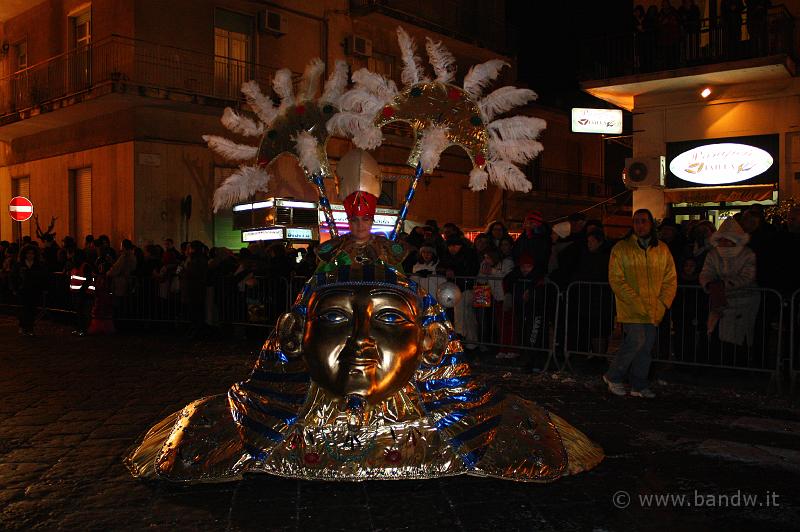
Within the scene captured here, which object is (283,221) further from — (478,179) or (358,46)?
(478,179)

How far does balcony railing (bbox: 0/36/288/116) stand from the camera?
56.0ft

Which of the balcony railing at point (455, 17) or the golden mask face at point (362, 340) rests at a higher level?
the balcony railing at point (455, 17)

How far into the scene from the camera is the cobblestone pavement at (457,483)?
3.98 m

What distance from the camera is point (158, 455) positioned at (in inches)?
181

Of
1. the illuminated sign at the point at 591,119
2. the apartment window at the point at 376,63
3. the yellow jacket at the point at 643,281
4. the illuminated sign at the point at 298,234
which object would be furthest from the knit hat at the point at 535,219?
the apartment window at the point at 376,63

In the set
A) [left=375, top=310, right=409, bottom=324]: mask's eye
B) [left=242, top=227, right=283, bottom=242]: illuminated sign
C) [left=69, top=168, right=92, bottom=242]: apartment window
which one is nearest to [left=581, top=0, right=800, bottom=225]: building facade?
[left=242, top=227, right=283, bottom=242]: illuminated sign

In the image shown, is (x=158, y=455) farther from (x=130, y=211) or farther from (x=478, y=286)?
(x=130, y=211)

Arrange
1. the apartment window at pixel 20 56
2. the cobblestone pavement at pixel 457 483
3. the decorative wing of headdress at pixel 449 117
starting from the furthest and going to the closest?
the apartment window at pixel 20 56
the decorative wing of headdress at pixel 449 117
the cobblestone pavement at pixel 457 483

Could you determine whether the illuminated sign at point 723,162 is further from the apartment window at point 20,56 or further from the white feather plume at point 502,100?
the apartment window at point 20,56

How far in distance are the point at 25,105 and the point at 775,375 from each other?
19.3m

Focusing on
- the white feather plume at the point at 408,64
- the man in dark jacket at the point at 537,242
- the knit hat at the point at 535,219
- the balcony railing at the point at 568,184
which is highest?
the balcony railing at the point at 568,184

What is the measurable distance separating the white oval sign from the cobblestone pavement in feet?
23.6

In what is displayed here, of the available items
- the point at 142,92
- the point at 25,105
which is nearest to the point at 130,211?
the point at 142,92

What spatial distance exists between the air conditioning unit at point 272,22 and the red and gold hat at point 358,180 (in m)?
14.9
